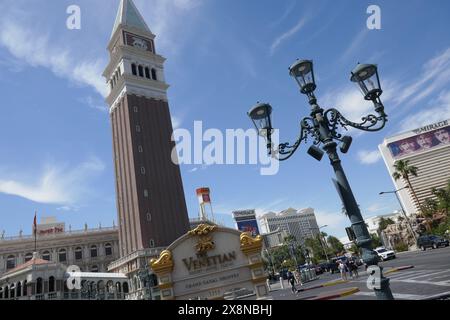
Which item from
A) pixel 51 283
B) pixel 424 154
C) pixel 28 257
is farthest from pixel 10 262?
pixel 424 154

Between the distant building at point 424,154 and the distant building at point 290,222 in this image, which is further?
the distant building at point 290,222

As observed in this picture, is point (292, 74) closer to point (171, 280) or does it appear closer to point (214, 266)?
point (214, 266)

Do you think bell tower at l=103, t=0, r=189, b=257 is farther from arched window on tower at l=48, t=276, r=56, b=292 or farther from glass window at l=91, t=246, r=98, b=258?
glass window at l=91, t=246, r=98, b=258

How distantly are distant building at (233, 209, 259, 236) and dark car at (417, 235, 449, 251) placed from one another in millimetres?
99785

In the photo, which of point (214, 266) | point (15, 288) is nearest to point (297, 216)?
point (15, 288)

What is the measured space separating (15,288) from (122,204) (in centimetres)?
1842

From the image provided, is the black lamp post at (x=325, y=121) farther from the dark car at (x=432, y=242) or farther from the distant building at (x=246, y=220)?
the distant building at (x=246, y=220)

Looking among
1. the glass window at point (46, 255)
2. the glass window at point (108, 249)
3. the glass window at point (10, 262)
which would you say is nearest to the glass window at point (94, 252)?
the glass window at point (108, 249)

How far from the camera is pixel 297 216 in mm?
191625

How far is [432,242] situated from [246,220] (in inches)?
4284

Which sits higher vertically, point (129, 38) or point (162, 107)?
point (129, 38)

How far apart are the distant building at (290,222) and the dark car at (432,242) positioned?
14303cm

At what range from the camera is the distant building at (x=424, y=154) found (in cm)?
12781
